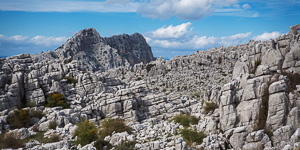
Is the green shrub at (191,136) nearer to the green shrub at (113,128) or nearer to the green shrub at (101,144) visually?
the green shrub at (113,128)

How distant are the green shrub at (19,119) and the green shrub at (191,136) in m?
22.1

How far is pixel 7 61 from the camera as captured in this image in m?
46.4

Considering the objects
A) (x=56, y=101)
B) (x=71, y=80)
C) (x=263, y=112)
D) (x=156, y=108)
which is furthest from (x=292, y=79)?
(x=71, y=80)

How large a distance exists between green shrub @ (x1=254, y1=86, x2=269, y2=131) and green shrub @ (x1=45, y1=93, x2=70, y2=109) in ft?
97.2

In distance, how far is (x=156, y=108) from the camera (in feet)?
134

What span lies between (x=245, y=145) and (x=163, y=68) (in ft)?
239

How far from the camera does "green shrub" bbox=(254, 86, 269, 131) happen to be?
26.3 m

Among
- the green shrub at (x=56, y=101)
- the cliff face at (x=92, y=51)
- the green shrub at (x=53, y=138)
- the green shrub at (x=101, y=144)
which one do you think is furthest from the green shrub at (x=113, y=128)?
the cliff face at (x=92, y=51)

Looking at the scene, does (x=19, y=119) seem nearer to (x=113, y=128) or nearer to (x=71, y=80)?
(x=113, y=128)

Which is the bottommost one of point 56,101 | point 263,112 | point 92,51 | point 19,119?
point 19,119

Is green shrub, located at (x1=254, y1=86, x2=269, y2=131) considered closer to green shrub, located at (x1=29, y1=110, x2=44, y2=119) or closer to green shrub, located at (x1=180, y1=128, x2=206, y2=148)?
green shrub, located at (x1=180, y1=128, x2=206, y2=148)

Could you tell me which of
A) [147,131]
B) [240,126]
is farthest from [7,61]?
[240,126]

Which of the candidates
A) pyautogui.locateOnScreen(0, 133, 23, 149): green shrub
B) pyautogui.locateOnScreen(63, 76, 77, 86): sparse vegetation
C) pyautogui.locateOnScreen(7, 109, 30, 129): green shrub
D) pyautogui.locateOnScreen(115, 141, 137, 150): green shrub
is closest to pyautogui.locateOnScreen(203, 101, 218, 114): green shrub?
pyautogui.locateOnScreen(115, 141, 137, 150): green shrub

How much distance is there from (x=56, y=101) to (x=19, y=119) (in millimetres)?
7425
